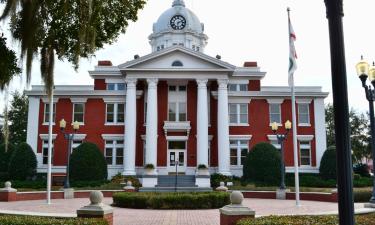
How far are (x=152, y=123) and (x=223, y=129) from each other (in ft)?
21.7

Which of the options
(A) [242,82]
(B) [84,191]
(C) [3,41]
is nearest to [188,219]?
(C) [3,41]

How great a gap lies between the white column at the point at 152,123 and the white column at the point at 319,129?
15.9 metres

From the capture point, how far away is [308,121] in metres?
40.7

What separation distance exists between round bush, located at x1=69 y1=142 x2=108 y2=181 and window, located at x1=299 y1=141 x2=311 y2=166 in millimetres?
19298

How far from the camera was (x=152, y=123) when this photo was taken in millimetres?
37250

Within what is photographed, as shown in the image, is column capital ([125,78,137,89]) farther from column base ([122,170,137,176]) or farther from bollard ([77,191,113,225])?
bollard ([77,191,113,225])

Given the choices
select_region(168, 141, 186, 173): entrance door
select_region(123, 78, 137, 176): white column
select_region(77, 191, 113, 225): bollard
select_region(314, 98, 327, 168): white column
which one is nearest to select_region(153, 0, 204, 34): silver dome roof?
select_region(123, 78, 137, 176): white column

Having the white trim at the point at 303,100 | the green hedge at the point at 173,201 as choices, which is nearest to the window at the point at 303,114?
the white trim at the point at 303,100

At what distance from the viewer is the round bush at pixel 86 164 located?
34.6m

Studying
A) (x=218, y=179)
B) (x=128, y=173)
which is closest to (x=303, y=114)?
(x=218, y=179)

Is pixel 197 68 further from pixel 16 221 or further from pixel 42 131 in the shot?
pixel 16 221

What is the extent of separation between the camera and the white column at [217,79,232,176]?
37156mm

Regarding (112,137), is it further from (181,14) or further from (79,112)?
(181,14)

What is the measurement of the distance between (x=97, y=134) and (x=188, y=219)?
86.9 feet
